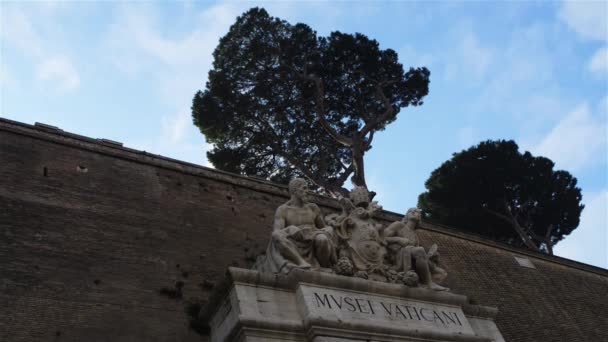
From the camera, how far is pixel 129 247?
9055mm

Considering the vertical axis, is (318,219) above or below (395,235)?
above

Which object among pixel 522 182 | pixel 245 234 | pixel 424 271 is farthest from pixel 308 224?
pixel 522 182

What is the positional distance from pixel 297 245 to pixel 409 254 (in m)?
1.43

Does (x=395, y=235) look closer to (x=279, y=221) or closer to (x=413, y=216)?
(x=413, y=216)

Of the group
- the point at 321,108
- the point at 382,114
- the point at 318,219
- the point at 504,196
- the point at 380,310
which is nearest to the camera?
the point at 380,310

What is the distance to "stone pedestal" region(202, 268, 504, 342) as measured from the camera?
704 cm

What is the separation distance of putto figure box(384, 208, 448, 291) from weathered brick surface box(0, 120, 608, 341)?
219cm

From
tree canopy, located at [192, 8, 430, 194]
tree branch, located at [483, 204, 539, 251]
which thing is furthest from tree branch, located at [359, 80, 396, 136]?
tree branch, located at [483, 204, 539, 251]

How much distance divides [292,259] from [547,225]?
17.6 metres

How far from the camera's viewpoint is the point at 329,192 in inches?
755

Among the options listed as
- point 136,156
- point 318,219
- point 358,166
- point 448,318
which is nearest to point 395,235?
point 318,219

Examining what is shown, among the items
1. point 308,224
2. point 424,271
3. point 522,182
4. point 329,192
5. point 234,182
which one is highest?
point 522,182

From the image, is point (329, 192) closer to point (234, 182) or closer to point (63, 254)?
point (234, 182)

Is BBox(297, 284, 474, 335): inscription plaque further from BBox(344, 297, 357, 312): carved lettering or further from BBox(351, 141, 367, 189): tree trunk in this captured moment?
BBox(351, 141, 367, 189): tree trunk
